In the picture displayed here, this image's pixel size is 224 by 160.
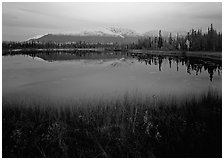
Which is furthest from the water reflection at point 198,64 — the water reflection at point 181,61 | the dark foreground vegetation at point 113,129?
the dark foreground vegetation at point 113,129

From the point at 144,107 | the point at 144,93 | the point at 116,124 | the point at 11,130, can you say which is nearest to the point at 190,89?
the point at 144,93

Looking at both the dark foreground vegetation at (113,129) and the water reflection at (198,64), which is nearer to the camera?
the dark foreground vegetation at (113,129)

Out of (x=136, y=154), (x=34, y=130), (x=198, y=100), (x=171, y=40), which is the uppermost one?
(x=171, y=40)

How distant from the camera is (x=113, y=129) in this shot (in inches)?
291

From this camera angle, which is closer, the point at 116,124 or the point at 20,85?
the point at 116,124

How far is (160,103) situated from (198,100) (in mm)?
1586

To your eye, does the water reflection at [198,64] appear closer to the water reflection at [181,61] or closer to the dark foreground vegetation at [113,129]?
the water reflection at [181,61]

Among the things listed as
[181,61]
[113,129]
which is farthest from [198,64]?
[113,129]

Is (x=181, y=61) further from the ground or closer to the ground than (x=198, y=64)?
further from the ground

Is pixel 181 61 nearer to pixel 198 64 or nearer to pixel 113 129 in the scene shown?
pixel 198 64

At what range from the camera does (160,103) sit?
9.16 m

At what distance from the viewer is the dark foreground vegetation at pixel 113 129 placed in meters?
6.57

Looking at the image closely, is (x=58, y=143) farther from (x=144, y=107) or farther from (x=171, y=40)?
(x=171, y=40)

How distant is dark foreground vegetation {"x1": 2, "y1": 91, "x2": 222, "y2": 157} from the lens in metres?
6.57
